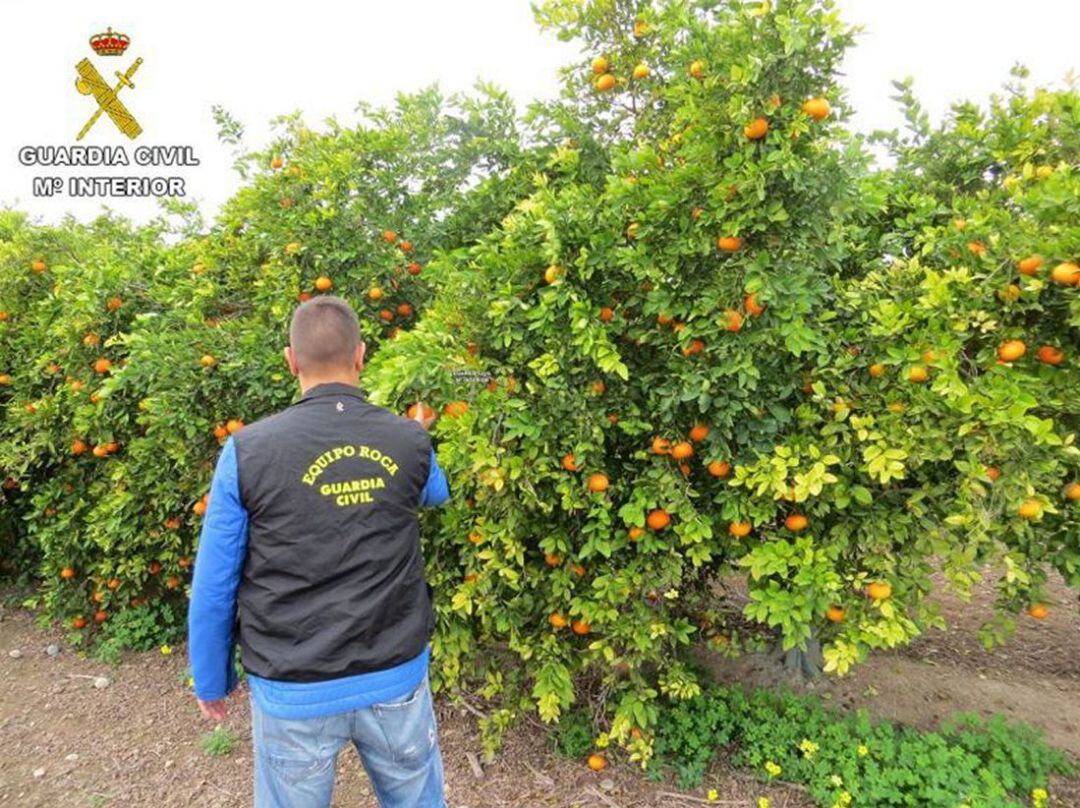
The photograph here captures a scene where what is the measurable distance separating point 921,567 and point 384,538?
203cm

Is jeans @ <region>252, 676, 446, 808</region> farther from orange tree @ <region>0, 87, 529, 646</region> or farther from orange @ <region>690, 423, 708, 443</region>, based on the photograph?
orange tree @ <region>0, 87, 529, 646</region>

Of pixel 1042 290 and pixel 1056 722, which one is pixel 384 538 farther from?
pixel 1056 722

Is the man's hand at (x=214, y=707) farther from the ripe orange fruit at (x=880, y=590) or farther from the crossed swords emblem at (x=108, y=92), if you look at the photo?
the crossed swords emblem at (x=108, y=92)

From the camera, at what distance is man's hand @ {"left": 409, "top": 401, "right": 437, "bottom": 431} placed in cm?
267

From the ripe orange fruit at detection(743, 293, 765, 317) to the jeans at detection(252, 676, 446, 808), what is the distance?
5.19 feet

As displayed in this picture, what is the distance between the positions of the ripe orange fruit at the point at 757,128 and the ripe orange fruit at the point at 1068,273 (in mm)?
993

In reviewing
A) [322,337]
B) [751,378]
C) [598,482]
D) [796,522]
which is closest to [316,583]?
[322,337]

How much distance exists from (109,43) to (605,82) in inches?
227

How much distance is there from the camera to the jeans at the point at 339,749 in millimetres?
1907

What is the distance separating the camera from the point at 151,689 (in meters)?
4.13

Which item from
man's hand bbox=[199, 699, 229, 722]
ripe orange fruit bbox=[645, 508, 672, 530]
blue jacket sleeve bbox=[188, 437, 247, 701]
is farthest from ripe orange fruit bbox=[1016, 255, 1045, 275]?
man's hand bbox=[199, 699, 229, 722]

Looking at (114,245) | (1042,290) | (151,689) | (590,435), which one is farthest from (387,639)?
(114,245)

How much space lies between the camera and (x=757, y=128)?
7.25 feet

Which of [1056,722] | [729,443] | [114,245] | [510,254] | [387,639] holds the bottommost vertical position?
[1056,722]
